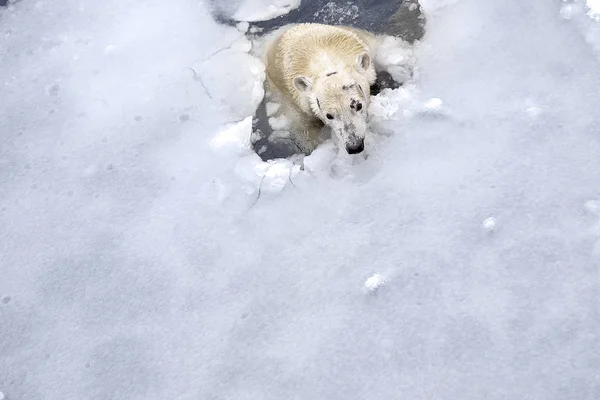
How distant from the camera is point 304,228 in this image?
14.9ft

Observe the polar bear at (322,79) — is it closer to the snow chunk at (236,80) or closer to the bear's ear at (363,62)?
the bear's ear at (363,62)

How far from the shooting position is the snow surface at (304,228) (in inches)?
159

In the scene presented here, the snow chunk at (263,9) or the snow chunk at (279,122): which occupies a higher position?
the snow chunk at (263,9)

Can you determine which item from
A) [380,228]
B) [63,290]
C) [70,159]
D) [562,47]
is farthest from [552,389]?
[70,159]

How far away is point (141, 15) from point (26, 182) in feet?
5.62

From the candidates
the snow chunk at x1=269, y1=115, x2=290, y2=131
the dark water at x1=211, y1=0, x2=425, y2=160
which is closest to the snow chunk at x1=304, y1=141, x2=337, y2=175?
the snow chunk at x1=269, y1=115, x2=290, y2=131

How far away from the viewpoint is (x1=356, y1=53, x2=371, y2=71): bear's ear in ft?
16.3

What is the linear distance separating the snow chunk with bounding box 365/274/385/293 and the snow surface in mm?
52

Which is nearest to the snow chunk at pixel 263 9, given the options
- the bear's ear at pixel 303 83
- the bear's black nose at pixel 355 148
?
the bear's ear at pixel 303 83

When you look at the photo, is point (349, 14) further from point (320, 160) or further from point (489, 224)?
point (489, 224)

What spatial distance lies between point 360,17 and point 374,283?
8.04 ft

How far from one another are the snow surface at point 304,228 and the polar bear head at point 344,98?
0.19 meters

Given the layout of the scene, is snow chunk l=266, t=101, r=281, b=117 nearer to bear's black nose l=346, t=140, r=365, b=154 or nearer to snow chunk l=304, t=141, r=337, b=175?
snow chunk l=304, t=141, r=337, b=175

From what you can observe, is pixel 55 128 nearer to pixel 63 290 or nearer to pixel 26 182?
pixel 26 182
